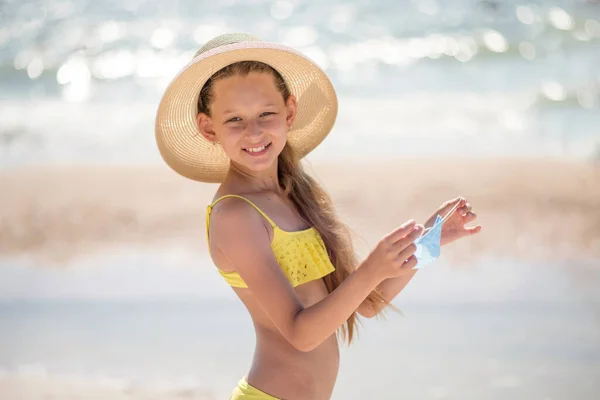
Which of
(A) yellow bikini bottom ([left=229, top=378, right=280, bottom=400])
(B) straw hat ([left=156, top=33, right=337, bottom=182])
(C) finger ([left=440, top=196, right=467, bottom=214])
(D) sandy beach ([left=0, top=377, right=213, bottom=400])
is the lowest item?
(A) yellow bikini bottom ([left=229, top=378, right=280, bottom=400])

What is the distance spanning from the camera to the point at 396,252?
2311 mm

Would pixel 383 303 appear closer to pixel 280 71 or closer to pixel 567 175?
pixel 280 71

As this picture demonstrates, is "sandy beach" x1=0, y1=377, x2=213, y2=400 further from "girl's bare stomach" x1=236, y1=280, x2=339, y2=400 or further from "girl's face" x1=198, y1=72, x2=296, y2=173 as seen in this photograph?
"girl's face" x1=198, y1=72, x2=296, y2=173

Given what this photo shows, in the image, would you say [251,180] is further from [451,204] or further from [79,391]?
[79,391]

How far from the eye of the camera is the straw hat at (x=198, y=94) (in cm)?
279

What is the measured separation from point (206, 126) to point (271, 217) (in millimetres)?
359

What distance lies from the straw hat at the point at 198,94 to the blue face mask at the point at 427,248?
733mm

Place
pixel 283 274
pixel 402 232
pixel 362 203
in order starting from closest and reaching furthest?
pixel 402 232 < pixel 283 274 < pixel 362 203

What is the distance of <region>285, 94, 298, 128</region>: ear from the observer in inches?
116

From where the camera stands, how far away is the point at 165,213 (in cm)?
912

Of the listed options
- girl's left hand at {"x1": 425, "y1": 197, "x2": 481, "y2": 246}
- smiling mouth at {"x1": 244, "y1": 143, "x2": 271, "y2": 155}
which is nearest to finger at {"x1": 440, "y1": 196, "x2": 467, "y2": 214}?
girl's left hand at {"x1": 425, "y1": 197, "x2": 481, "y2": 246}

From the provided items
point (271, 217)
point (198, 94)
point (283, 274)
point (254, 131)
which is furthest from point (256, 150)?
point (283, 274)

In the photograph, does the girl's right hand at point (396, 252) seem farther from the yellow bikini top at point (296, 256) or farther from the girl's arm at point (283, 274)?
the yellow bikini top at point (296, 256)

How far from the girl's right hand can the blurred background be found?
54.9 inches
